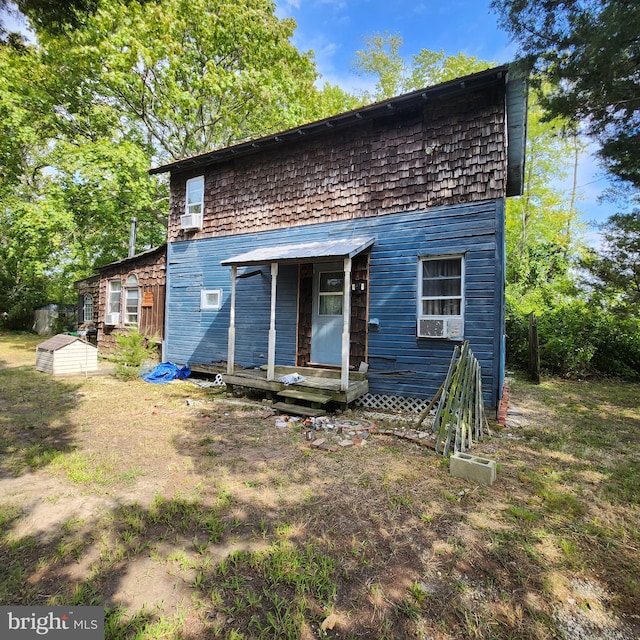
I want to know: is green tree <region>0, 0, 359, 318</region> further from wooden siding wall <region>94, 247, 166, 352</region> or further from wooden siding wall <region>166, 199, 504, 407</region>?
wooden siding wall <region>166, 199, 504, 407</region>

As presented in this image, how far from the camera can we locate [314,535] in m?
2.66

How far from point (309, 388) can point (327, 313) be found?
6.51 feet

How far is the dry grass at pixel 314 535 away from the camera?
1950mm

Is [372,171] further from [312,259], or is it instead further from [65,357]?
[65,357]

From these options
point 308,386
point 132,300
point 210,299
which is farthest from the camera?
point 132,300

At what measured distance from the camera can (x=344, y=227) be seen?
24.4ft

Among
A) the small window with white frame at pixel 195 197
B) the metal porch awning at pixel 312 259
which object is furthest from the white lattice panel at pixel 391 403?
the small window with white frame at pixel 195 197

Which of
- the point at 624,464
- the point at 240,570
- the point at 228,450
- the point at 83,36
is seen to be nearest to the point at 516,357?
the point at 624,464

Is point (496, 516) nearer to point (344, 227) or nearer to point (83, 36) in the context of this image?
point (344, 227)

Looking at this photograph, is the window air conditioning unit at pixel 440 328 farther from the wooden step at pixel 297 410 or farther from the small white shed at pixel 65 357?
the small white shed at pixel 65 357

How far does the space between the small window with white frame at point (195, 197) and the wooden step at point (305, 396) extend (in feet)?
20.3

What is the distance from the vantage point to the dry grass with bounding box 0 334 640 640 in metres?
1.95

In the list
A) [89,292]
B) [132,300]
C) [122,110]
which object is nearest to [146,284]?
[132,300]

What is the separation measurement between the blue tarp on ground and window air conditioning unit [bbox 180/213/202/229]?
13.0 ft
